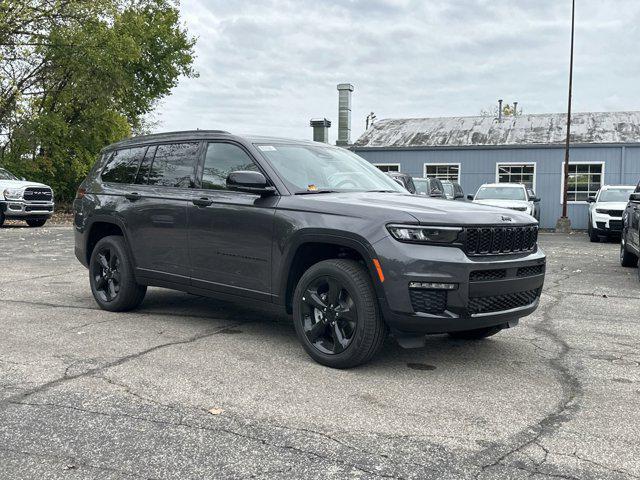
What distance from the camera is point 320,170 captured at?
219 inches

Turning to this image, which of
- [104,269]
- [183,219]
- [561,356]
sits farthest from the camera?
[104,269]

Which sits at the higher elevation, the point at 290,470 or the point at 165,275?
the point at 165,275

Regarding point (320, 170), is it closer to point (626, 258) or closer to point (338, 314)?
point (338, 314)

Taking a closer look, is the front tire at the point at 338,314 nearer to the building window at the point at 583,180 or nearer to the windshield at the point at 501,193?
the windshield at the point at 501,193

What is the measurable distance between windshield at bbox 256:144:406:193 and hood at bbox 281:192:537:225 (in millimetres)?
225

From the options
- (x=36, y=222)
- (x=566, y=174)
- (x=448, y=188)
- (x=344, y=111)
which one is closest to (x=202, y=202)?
(x=36, y=222)

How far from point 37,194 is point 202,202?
712 inches

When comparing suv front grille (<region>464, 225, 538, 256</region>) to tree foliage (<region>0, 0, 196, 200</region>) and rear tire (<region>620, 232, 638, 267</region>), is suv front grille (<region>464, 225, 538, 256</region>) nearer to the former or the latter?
rear tire (<region>620, 232, 638, 267</region>)

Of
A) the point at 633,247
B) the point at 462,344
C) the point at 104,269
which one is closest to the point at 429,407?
the point at 462,344

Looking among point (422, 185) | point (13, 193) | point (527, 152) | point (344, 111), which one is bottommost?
point (13, 193)

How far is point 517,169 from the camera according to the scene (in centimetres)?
2841

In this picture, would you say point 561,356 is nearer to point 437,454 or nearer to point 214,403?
point 437,454

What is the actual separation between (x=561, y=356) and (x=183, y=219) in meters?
3.31

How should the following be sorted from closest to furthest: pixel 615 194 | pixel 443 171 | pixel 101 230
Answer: pixel 101 230 → pixel 615 194 → pixel 443 171
